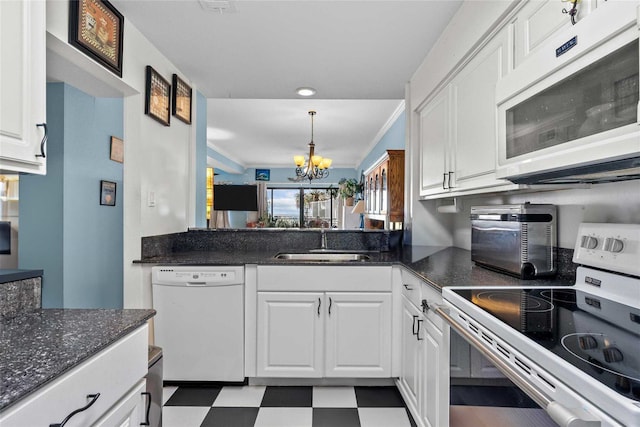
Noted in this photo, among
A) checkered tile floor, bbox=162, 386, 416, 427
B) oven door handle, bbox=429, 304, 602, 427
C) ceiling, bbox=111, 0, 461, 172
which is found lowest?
checkered tile floor, bbox=162, 386, 416, 427

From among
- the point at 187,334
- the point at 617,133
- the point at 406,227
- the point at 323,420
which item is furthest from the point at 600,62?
the point at 187,334

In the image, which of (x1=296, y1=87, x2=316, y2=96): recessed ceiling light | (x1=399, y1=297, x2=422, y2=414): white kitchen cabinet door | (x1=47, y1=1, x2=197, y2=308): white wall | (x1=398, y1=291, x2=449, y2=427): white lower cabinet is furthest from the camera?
(x1=296, y1=87, x2=316, y2=96): recessed ceiling light

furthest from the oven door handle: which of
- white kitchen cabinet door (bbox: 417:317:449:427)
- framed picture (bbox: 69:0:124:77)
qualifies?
framed picture (bbox: 69:0:124:77)

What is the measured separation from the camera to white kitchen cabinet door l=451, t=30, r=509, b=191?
1511mm

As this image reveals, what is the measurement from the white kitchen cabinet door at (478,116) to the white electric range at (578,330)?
449 mm

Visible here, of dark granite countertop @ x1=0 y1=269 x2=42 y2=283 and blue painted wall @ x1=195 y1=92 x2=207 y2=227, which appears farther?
blue painted wall @ x1=195 y1=92 x2=207 y2=227

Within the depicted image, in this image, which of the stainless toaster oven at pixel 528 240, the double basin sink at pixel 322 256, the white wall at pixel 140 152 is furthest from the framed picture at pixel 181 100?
the stainless toaster oven at pixel 528 240

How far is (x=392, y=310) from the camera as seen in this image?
217 cm

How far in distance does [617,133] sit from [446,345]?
2.85ft

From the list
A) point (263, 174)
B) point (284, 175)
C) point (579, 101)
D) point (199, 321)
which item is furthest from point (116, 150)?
point (284, 175)

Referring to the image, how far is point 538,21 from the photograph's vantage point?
4.08 ft

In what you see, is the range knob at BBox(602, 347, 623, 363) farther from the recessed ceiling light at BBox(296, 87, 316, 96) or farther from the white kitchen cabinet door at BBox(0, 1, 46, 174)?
the recessed ceiling light at BBox(296, 87, 316, 96)

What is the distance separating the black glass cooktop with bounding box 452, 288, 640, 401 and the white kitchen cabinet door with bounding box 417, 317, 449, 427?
0.28 metres

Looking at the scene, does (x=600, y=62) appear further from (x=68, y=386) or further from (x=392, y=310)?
(x=392, y=310)
